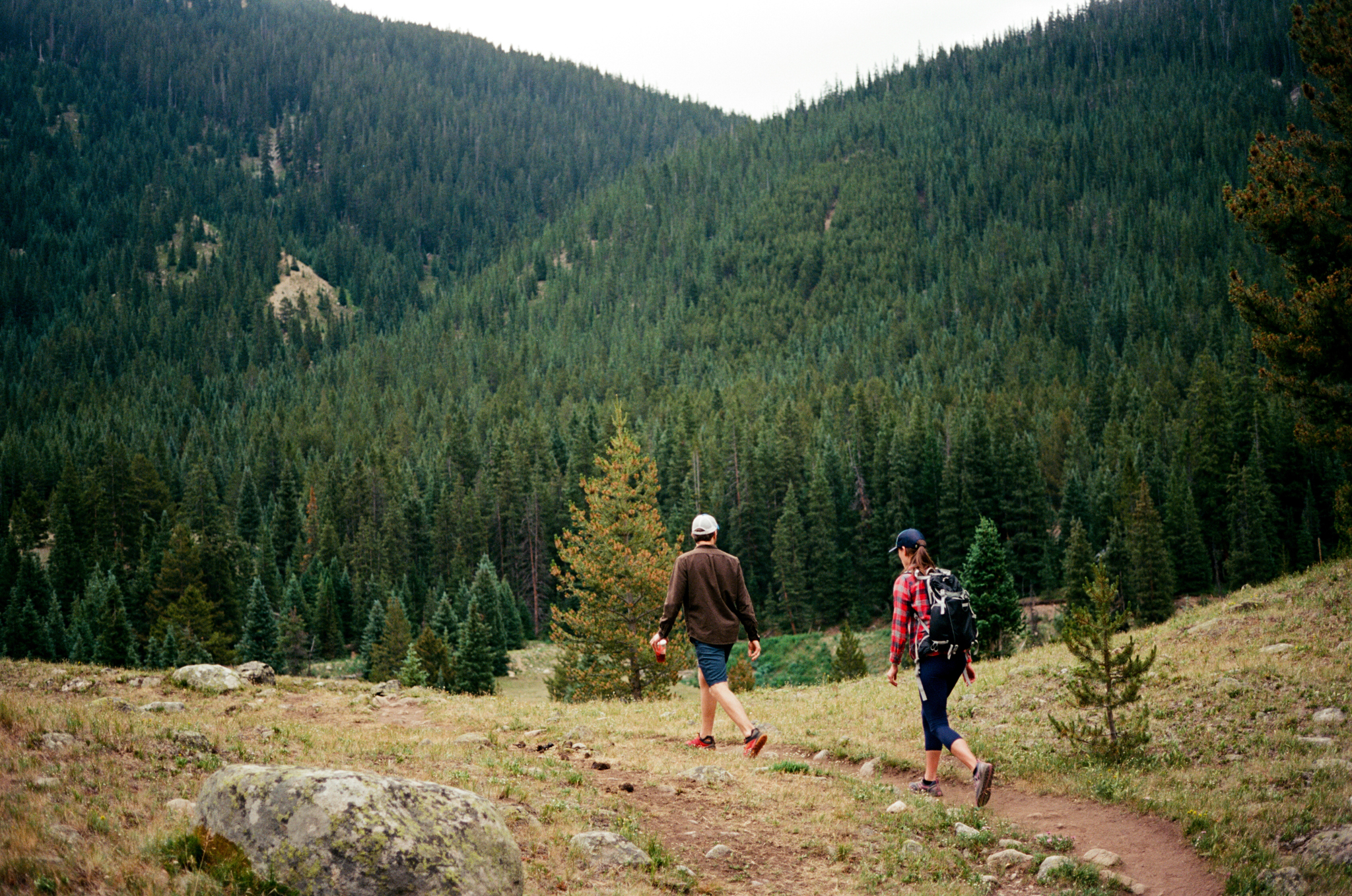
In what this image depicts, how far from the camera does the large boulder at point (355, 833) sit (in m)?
5.32

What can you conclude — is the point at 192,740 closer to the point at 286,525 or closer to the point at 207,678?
the point at 207,678

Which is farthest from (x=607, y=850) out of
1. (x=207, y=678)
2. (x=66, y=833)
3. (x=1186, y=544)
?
(x=1186, y=544)

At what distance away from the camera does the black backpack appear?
909cm

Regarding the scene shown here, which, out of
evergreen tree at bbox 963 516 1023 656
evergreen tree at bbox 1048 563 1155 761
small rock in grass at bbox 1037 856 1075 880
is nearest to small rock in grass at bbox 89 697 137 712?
small rock in grass at bbox 1037 856 1075 880

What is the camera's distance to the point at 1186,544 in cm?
6412

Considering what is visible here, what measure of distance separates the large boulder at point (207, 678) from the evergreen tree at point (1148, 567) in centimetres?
5698

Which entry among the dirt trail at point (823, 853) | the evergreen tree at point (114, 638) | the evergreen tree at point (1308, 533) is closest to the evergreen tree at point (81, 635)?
the evergreen tree at point (114, 638)

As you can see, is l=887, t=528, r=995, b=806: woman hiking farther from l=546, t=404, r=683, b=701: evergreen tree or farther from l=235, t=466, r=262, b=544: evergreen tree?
l=235, t=466, r=262, b=544: evergreen tree

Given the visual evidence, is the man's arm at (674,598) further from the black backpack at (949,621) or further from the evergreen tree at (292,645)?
the evergreen tree at (292,645)

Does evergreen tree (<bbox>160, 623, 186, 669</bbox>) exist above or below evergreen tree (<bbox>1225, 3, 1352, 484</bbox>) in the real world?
below

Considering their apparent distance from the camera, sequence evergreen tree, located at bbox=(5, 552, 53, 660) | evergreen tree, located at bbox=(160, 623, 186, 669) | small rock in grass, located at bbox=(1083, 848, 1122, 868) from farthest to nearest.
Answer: evergreen tree, located at bbox=(5, 552, 53, 660)
evergreen tree, located at bbox=(160, 623, 186, 669)
small rock in grass, located at bbox=(1083, 848, 1122, 868)

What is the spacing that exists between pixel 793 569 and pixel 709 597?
219 ft

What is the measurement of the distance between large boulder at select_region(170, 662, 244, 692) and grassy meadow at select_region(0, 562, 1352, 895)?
50cm

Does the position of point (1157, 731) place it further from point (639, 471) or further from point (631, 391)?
point (631, 391)
